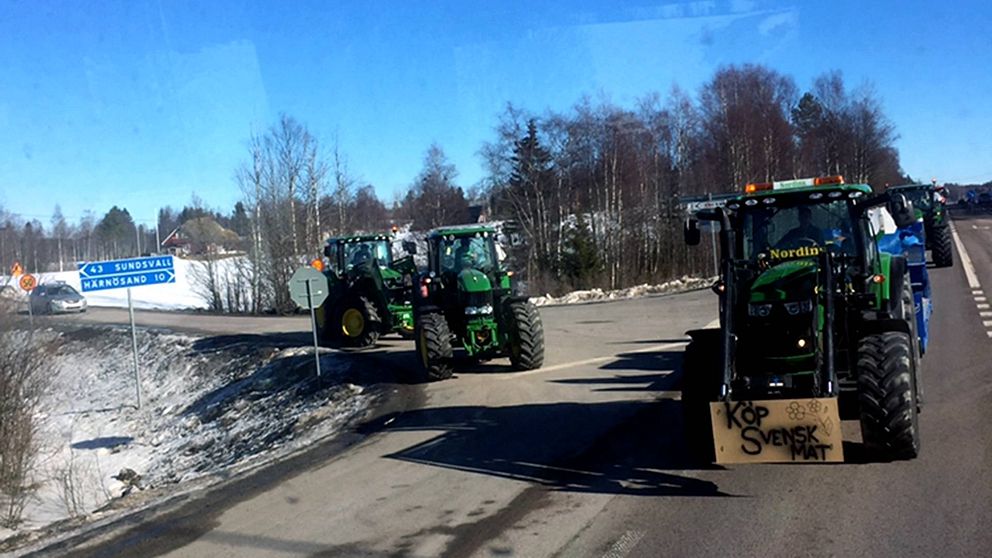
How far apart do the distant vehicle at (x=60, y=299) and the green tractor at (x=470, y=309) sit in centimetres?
2910

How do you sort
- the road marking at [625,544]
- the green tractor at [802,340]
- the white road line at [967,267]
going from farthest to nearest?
the white road line at [967,267] → the green tractor at [802,340] → the road marking at [625,544]

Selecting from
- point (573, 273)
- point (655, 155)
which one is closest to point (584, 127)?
point (655, 155)

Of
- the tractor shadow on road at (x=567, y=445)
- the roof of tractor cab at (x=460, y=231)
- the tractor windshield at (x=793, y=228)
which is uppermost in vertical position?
the roof of tractor cab at (x=460, y=231)

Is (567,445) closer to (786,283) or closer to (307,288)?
(786,283)

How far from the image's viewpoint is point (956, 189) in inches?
6029

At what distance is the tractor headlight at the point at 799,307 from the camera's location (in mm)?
8109

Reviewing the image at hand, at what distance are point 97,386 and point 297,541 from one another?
25013mm

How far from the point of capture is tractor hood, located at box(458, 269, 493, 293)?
16.6m

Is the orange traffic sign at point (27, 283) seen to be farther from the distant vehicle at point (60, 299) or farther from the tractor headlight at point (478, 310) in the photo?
the tractor headlight at point (478, 310)

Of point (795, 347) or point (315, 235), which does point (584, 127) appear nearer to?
point (315, 235)

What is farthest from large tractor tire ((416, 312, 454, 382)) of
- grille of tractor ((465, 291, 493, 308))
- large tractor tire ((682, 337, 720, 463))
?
large tractor tire ((682, 337, 720, 463))

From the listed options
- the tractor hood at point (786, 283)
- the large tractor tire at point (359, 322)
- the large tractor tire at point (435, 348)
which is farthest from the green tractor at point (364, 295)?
the tractor hood at point (786, 283)

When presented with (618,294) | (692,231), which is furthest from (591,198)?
(692,231)

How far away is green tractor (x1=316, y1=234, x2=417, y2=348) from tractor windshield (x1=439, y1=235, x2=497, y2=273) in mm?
3722
